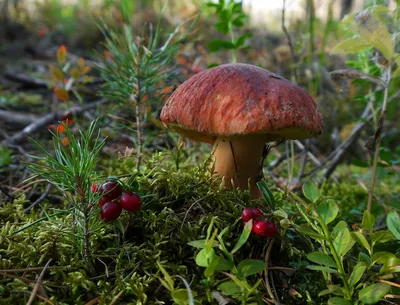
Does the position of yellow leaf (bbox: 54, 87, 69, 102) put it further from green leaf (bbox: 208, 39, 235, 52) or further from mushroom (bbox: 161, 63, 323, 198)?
mushroom (bbox: 161, 63, 323, 198)

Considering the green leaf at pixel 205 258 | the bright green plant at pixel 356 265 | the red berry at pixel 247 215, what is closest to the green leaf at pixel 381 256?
the bright green plant at pixel 356 265

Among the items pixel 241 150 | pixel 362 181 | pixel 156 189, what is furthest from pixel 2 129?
pixel 362 181

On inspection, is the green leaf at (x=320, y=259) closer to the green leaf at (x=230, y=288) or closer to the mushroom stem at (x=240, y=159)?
the green leaf at (x=230, y=288)

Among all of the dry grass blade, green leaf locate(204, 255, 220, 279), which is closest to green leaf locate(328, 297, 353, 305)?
green leaf locate(204, 255, 220, 279)

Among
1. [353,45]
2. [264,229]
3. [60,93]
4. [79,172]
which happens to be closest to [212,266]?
[264,229]

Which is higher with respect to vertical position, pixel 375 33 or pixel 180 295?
pixel 375 33

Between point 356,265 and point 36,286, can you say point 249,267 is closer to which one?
point 356,265
